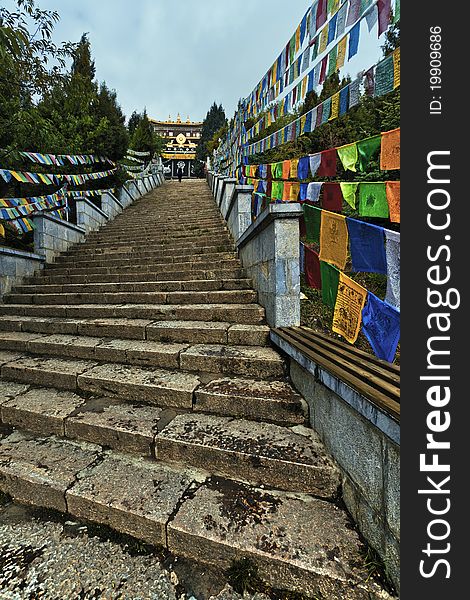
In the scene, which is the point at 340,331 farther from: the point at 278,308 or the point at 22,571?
the point at 22,571

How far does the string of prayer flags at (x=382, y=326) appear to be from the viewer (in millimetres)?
1889

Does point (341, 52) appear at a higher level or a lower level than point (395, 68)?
higher

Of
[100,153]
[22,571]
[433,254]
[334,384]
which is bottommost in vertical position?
[22,571]

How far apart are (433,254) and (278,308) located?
199 cm

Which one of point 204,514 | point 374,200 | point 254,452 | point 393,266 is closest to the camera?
point 204,514

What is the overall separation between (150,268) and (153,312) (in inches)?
72.7

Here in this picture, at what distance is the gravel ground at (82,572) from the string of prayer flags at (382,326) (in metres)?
1.54

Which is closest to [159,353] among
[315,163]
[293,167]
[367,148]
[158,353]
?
[158,353]

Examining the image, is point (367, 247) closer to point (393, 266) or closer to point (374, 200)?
point (393, 266)

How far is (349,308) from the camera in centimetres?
234

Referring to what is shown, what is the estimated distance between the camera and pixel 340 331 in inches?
97.9

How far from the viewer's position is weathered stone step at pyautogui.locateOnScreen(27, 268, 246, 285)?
4.88 metres

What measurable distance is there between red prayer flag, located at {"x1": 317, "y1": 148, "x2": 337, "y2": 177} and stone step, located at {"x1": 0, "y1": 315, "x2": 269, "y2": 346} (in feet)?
9.21

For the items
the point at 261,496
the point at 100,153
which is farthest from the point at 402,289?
the point at 100,153
